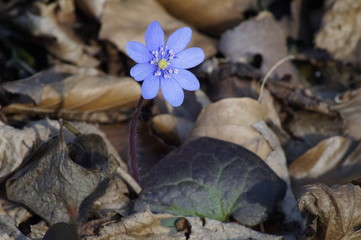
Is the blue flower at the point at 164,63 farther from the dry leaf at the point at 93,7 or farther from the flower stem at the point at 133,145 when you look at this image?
the dry leaf at the point at 93,7

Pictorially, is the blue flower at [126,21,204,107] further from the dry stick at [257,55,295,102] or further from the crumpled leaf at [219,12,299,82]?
the crumpled leaf at [219,12,299,82]

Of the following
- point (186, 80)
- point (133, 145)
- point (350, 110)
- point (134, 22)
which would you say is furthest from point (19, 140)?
point (350, 110)

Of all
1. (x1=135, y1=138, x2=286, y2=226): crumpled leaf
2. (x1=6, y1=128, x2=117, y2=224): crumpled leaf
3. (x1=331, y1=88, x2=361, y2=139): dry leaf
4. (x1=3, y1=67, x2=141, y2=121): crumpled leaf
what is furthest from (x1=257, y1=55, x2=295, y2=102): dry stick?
(x1=6, y1=128, x2=117, y2=224): crumpled leaf

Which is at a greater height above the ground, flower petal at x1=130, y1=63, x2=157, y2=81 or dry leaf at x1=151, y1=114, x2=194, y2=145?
flower petal at x1=130, y1=63, x2=157, y2=81

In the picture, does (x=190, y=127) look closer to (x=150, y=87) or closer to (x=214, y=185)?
(x=214, y=185)

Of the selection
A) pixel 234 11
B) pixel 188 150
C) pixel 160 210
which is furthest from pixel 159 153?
pixel 234 11

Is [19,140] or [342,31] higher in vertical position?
[342,31]
